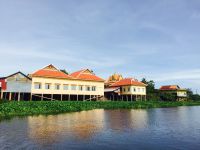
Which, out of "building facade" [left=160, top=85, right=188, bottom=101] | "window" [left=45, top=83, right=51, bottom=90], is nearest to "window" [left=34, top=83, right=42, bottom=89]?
"window" [left=45, top=83, right=51, bottom=90]

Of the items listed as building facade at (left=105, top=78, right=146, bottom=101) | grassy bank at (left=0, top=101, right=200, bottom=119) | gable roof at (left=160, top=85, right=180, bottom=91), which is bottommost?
grassy bank at (left=0, top=101, right=200, bottom=119)

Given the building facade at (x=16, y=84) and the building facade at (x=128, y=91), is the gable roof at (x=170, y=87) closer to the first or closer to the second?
the building facade at (x=128, y=91)

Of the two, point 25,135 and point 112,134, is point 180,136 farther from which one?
point 25,135

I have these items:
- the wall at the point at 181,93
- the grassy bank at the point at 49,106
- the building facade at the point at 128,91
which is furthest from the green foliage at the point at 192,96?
the grassy bank at the point at 49,106

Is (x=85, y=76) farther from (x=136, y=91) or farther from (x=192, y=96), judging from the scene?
(x=192, y=96)

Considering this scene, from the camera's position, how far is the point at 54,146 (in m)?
17.8

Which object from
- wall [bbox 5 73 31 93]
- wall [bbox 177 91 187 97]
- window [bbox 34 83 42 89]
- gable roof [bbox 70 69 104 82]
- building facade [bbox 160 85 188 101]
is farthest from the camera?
wall [bbox 177 91 187 97]

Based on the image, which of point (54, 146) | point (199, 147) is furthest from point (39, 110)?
point (199, 147)

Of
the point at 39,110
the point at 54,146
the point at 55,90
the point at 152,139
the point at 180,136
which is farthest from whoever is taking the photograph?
the point at 55,90

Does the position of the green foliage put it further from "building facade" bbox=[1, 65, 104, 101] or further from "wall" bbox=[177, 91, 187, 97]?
"building facade" bbox=[1, 65, 104, 101]

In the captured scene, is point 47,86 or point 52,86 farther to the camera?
point 52,86

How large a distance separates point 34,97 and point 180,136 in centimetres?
4329

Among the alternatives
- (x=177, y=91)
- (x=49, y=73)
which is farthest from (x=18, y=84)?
(x=177, y=91)

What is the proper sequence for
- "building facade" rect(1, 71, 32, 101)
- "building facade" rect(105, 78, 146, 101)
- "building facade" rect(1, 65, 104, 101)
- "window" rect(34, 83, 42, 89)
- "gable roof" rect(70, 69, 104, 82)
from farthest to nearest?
"building facade" rect(105, 78, 146, 101) → "gable roof" rect(70, 69, 104, 82) → "window" rect(34, 83, 42, 89) → "building facade" rect(1, 65, 104, 101) → "building facade" rect(1, 71, 32, 101)
